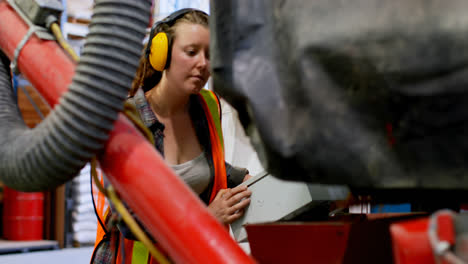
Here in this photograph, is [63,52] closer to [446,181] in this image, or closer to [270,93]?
[270,93]

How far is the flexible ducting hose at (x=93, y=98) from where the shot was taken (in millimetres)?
656

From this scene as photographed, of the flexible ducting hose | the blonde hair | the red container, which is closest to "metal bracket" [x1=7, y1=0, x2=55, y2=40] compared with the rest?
the flexible ducting hose

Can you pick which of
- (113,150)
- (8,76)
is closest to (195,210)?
(113,150)

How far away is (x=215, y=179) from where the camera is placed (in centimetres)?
147

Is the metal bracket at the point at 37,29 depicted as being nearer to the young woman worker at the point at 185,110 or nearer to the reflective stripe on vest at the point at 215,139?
the young woman worker at the point at 185,110

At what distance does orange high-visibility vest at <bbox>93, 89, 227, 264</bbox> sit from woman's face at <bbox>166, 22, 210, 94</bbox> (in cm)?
14

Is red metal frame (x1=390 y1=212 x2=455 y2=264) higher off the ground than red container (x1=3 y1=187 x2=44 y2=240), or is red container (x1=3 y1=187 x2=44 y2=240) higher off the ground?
red metal frame (x1=390 y1=212 x2=455 y2=264)

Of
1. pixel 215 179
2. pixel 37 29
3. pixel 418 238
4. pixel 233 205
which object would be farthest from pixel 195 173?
pixel 418 238

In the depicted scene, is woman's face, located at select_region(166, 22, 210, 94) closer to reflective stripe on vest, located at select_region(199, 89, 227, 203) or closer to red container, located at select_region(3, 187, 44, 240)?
reflective stripe on vest, located at select_region(199, 89, 227, 203)

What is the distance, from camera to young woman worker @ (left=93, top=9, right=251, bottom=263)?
4.66ft

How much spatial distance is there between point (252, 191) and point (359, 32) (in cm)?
85

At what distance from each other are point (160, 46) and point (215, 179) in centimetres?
51

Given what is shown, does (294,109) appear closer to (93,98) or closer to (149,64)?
(93,98)

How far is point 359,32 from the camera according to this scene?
50 cm
